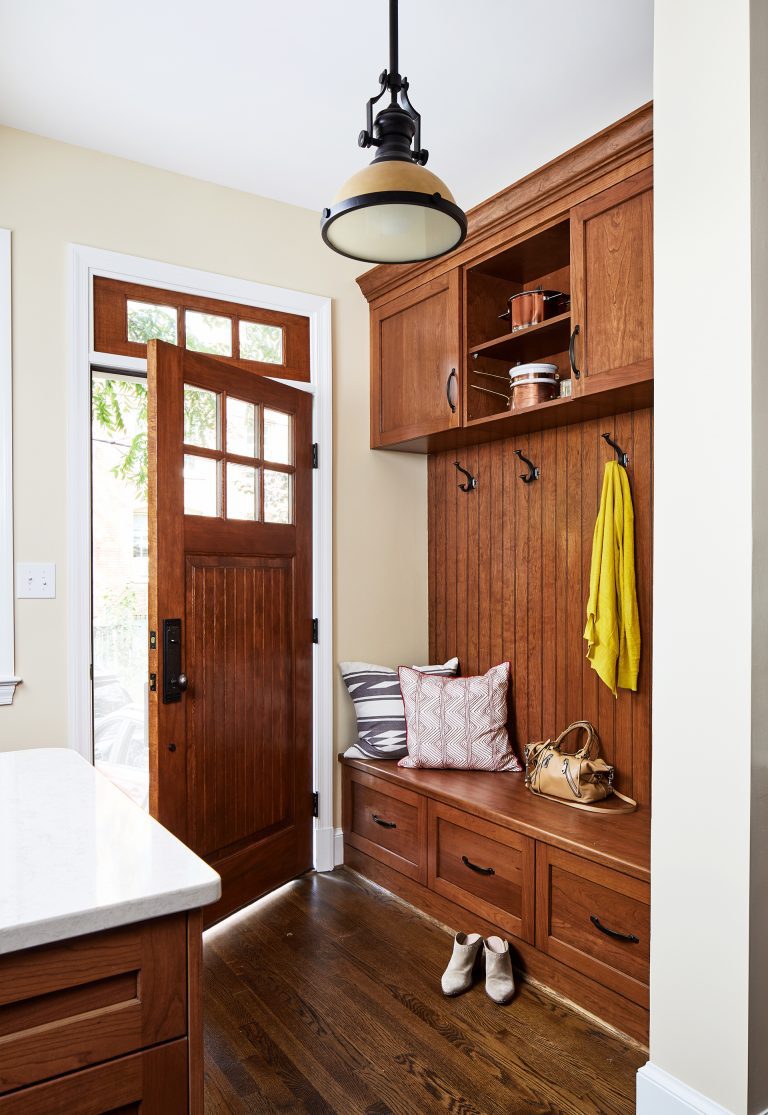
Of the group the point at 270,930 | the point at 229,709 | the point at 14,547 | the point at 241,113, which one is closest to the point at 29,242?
the point at 241,113

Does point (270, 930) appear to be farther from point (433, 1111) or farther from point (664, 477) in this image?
point (664, 477)

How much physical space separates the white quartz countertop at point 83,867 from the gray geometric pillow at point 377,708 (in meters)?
1.89

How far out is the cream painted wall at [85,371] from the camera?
2.62m

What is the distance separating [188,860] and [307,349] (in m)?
2.67

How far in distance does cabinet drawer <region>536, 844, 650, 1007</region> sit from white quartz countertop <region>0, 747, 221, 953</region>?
4.67 feet

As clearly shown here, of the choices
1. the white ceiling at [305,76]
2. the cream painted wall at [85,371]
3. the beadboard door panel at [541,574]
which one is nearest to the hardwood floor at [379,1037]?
the beadboard door panel at [541,574]

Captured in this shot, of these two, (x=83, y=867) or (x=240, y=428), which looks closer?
(x=83, y=867)

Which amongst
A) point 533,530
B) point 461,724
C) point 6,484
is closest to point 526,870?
point 461,724

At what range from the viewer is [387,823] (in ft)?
9.95

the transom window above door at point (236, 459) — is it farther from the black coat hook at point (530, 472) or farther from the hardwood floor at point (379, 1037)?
the hardwood floor at point (379, 1037)

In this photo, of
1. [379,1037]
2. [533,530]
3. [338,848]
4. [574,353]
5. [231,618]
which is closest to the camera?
[379,1037]

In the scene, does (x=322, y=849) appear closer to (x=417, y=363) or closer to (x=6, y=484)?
(x=6, y=484)

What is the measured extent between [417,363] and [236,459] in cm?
89

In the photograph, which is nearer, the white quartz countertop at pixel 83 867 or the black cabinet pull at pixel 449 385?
the white quartz countertop at pixel 83 867
